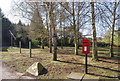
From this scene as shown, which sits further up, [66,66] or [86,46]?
[86,46]

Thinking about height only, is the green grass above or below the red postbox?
below

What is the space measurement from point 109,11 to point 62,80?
5825 millimetres

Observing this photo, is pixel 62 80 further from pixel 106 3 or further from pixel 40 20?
pixel 40 20

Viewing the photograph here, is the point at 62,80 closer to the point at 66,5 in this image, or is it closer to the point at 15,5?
the point at 66,5

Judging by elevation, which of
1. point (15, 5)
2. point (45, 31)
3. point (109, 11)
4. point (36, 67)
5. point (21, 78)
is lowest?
point (21, 78)

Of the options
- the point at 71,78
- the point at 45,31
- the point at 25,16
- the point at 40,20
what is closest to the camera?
the point at 71,78

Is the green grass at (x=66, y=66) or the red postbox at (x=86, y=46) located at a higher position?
the red postbox at (x=86, y=46)

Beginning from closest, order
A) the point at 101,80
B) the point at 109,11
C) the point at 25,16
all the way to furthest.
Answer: the point at 101,80
the point at 109,11
the point at 25,16

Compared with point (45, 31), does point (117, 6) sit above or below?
above

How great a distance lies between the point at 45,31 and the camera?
27.6ft

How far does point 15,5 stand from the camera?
244 inches

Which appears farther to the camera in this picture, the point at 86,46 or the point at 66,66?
the point at 66,66

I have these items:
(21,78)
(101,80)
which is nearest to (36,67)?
(21,78)

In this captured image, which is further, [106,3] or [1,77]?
[106,3]
